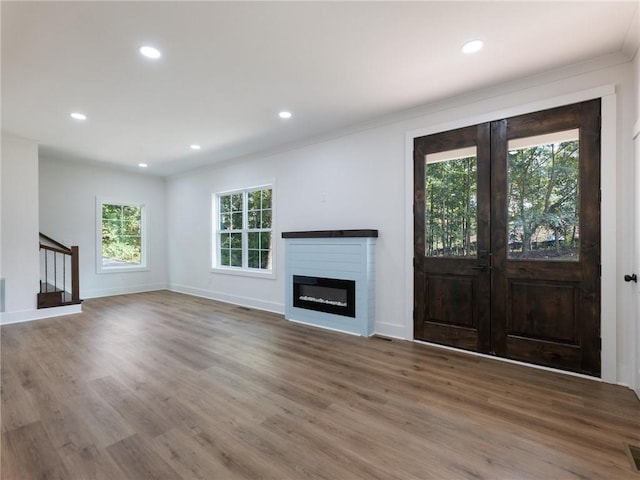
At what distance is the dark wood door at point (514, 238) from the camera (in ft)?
8.79

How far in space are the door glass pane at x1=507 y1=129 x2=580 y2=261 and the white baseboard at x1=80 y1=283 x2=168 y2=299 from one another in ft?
24.3

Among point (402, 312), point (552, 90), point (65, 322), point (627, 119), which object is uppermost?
point (552, 90)

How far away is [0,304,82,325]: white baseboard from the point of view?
4504 millimetres

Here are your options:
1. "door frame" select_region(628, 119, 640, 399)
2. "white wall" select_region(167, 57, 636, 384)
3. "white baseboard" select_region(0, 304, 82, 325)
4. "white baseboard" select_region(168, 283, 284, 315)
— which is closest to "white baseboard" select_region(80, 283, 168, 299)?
"white baseboard" select_region(168, 283, 284, 315)

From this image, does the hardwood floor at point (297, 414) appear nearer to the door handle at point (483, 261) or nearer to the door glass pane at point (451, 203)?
the door handle at point (483, 261)

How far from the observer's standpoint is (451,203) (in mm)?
3410

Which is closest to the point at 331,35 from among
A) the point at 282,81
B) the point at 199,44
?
the point at 282,81

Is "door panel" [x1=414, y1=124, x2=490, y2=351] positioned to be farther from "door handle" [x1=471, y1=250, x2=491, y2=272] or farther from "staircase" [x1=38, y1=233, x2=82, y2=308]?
"staircase" [x1=38, y1=233, x2=82, y2=308]

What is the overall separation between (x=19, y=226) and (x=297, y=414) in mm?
5315

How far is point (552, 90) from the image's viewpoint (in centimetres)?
282

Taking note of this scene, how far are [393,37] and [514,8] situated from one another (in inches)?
31.3

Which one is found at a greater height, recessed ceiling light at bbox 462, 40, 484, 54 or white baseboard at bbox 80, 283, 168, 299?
recessed ceiling light at bbox 462, 40, 484, 54

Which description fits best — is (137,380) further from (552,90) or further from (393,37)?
(552,90)

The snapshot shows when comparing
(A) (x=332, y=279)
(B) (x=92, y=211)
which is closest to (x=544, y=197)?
(A) (x=332, y=279)
